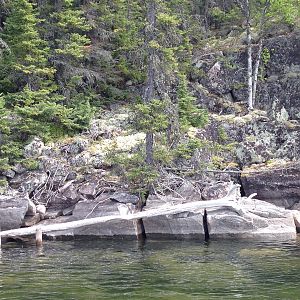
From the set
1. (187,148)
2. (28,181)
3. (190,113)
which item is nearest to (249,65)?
(190,113)

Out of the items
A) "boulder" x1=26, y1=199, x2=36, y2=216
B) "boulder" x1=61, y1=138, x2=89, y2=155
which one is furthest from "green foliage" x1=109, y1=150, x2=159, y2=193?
"boulder" x1=26, y1=199, x2=36, y2=216

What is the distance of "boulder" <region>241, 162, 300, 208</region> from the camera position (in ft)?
82.2

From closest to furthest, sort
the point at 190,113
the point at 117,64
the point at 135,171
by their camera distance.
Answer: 1. the point at 135,171
2. the point at 190,113
3. the point at 117,64

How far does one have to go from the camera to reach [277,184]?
82.4ft

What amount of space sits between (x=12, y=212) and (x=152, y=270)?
9657 millimetres

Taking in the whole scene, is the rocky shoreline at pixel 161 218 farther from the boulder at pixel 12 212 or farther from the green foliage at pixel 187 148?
the green foliage at pixel 187 148

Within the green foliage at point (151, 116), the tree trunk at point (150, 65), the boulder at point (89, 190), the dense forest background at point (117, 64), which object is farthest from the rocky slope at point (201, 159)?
the tree trunk at point (150, 65)

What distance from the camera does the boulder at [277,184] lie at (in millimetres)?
25047

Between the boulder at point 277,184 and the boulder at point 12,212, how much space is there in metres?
10.7

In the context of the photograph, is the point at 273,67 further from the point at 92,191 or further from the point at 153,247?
the point at 153,247

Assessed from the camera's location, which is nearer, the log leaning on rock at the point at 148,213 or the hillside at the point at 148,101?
the log leaning on rock at the point at 148,213

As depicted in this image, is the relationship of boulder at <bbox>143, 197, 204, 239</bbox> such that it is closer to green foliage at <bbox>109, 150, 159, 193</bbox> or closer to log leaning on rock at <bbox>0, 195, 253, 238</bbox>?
log leaning on rock at <bbox>0, 195, 253, 238</bbox>

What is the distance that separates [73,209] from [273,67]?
18.5 m

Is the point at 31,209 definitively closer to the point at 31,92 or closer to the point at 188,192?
the point at 188,192
